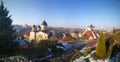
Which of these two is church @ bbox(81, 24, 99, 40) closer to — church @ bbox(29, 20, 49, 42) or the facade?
the facade

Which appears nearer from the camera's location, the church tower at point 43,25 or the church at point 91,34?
the church at point 91,34

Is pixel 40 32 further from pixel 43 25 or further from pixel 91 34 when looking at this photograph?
pixel 91 34

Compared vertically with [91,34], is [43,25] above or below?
above

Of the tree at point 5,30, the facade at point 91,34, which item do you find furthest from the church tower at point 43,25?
the tree at point 5,30

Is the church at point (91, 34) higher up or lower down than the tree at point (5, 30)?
lower down

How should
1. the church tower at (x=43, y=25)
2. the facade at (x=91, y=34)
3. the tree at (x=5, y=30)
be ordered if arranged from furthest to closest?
the church tower at (x=43, y=25)
the facade at (x=91, y=34)
the tree at (x=5, y=30)

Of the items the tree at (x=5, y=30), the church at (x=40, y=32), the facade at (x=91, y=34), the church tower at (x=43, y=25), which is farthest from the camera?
the church tower at (x=43, y=25)

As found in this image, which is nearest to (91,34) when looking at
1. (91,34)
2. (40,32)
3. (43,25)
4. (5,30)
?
(91,34)

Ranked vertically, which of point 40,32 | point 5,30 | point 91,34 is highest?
point 5,30

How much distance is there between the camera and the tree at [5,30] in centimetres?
1109

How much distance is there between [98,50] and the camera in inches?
364

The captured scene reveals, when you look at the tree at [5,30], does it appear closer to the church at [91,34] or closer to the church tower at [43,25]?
the church at [91,34]

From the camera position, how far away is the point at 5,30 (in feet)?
37.5

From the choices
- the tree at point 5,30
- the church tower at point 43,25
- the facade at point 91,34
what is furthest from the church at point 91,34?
the tree at point 5,30
